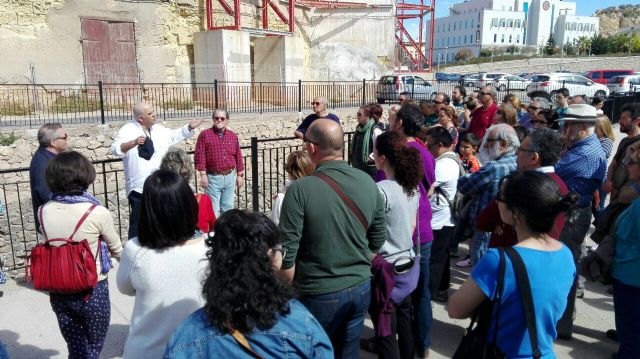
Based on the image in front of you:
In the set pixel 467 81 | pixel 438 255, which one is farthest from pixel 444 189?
pixel 467 81

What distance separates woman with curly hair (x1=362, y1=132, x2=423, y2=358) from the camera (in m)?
3.09

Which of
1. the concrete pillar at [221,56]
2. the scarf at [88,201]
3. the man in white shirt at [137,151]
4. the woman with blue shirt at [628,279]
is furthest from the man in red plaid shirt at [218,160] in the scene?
the concrete pillar at [221,56]

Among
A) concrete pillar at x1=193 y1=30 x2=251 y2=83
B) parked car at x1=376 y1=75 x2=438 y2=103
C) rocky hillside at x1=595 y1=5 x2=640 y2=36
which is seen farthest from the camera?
rocky hillside at x1=595 y1=5 x2=640 y2=36

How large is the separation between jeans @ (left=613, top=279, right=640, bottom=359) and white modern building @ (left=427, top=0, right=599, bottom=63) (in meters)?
102

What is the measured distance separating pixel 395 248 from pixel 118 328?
2.68m

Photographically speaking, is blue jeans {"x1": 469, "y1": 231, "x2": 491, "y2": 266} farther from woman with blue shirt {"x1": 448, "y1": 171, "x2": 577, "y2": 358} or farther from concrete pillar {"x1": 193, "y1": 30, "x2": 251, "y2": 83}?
concrete pillar {"x1": 193, "y1": 30, "x2": 251, "y2": 83}

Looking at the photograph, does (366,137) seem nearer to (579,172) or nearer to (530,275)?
(579,172)

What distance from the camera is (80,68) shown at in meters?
16.7

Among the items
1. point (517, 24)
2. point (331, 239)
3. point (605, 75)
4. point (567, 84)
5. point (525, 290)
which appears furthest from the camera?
point (517, 24)

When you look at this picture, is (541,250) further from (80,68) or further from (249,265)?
(80,68)

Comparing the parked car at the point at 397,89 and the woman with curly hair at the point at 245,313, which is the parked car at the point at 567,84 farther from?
the woman with curly hair at the point at 245,313

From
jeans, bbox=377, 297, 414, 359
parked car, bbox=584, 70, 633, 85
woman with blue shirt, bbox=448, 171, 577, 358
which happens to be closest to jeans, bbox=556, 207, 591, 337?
jeans, bbox=377, 297, 414, 359

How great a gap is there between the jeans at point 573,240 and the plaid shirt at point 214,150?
4.45 meters

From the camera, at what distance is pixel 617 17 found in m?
118
